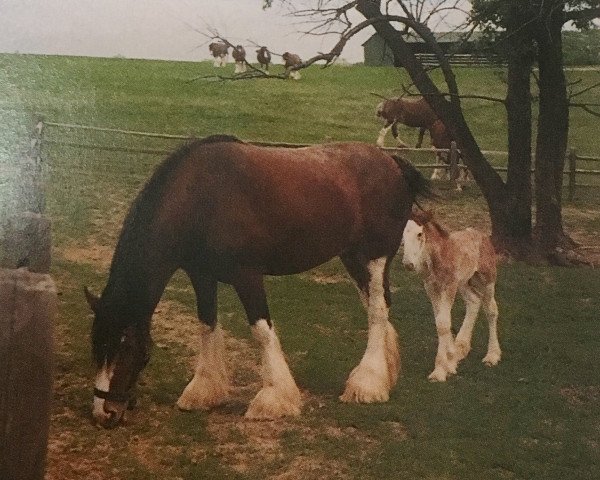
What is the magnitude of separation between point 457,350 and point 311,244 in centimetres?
77

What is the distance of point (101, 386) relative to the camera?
222 cm

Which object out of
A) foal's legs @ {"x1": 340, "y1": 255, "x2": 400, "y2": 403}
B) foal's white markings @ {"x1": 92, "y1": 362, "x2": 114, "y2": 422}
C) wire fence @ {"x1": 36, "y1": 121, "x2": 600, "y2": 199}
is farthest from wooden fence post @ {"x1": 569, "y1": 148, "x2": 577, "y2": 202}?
foal's white markings @ {"x1": 92, "y1": 362, "x2": 114, "y2": 422}

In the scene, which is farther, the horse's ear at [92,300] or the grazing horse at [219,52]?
the grazing horse at [219,52]

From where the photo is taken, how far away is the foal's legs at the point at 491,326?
2855 mm

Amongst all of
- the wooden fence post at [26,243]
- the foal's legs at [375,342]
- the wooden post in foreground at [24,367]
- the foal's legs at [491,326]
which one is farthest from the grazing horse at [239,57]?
the foal's legs at [491,326]

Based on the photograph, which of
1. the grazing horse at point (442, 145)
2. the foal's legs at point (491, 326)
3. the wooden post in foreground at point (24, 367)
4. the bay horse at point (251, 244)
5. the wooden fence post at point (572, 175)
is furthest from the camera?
the wooden fence post at point (572, 175)

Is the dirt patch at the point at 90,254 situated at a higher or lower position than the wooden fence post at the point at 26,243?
lower

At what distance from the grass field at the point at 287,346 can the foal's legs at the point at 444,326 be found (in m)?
0.05

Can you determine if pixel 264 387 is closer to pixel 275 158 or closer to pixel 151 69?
pixel 275 158

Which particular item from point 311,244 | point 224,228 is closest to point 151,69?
point 224,228

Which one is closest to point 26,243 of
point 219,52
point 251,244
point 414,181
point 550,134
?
point 251,244

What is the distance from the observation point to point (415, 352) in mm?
2777

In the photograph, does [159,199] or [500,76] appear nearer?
[159,199]

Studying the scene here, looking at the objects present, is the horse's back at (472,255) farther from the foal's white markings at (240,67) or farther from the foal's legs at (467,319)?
the foal's white markings at (240,67)
